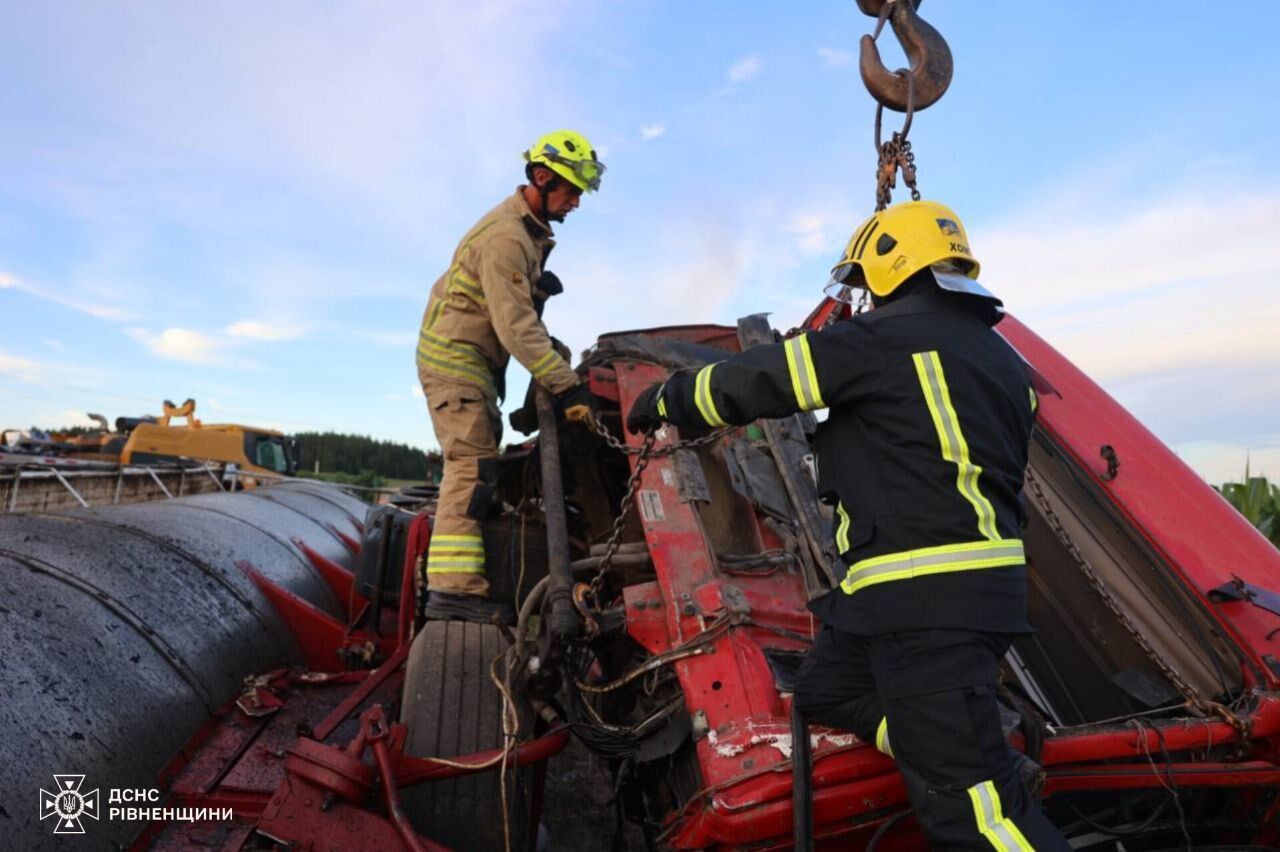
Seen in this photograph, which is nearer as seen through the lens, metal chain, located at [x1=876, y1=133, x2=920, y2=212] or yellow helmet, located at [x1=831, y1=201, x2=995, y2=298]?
yellow helmet, located at [x1=831, y1=201, x2=995, y2=298]

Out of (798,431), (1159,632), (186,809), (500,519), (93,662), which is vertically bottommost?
(186,809)

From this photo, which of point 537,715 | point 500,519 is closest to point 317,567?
point 500,519

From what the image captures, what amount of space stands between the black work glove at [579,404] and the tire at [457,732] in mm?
948

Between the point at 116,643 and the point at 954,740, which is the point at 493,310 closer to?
the point at 116,643

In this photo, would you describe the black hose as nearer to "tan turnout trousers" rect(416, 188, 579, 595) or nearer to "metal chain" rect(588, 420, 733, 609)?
"metal chain" rect(588, 420, 733, 609)

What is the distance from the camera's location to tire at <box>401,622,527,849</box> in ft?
9.32

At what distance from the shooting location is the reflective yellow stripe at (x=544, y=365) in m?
3.66

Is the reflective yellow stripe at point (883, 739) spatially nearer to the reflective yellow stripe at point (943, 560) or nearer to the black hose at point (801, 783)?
the black hose at point (801, 783)

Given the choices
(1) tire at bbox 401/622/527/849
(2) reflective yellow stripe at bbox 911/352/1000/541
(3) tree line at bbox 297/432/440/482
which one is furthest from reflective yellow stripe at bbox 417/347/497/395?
(3) tree line at bbox 297/432/440/482

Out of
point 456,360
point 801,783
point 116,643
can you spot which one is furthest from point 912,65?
point 116,643

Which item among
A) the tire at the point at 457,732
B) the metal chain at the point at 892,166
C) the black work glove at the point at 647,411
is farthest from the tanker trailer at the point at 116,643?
the metal chain at the point at 892,166

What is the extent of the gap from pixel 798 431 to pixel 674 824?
1.82 metres

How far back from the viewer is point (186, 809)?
3.04 meters

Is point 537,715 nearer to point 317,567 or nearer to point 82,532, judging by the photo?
point 82,532
